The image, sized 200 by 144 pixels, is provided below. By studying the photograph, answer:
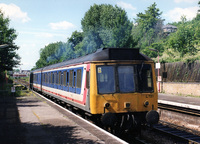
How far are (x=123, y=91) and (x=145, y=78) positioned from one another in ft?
3.53

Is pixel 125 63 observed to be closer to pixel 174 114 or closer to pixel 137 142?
pixel 137 142

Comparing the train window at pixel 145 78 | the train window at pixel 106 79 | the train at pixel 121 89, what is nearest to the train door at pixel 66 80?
the train at pixel 121 89

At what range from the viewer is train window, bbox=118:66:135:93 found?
388 inches

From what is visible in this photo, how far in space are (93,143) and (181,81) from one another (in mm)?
22159

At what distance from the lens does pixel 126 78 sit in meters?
9.95

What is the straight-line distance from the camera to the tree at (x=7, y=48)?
130ft

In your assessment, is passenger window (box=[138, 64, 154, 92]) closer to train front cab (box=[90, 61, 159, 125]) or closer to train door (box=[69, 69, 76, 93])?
train front cab (box=[90, 61, 159, 125])

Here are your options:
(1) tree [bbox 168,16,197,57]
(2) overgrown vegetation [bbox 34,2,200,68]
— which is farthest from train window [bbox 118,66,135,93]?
(1) tree [bbox 168,16,197,57]

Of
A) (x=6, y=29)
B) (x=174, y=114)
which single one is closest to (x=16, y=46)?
(x=6, y=29)

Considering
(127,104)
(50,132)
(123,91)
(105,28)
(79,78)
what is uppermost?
(105,28)

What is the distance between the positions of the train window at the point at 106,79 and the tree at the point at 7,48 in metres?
31.7

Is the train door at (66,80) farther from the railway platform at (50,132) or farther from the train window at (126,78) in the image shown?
the train window at (126,78)

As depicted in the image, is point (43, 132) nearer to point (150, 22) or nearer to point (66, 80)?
point (66, 80)

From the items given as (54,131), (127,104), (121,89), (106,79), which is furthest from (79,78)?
(54,131)
